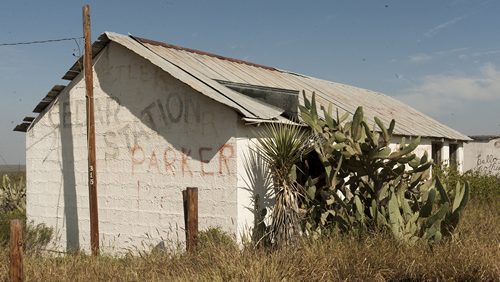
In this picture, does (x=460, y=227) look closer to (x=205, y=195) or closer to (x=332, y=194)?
(x=332, y=194)

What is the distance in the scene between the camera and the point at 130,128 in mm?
10688

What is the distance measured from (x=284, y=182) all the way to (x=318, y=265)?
7.66 feet

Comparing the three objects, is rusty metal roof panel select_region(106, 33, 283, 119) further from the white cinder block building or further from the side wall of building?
the side wall of building

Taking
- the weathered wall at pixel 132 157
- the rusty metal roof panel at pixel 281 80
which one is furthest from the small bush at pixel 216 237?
the rusty metal roof panel at pixel 281 80

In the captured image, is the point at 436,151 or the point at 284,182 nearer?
the point at 284,182

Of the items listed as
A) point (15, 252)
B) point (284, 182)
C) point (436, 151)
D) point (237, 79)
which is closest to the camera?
point (15, 252)

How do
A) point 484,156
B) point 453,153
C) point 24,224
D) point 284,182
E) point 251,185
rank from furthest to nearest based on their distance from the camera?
point 484,156, point 453,153, point 24,224, point 251,185, point 284,182

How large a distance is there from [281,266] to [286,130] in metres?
2.77

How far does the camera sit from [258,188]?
9.31 m

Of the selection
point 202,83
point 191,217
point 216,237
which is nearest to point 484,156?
point 202,83

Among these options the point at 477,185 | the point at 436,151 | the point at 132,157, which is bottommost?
the point at 477,185

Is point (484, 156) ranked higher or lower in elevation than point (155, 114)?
lower

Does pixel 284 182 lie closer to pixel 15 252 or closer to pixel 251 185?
pixel 251 185

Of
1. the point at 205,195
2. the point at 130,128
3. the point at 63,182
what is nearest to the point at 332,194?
the point at 205,195
